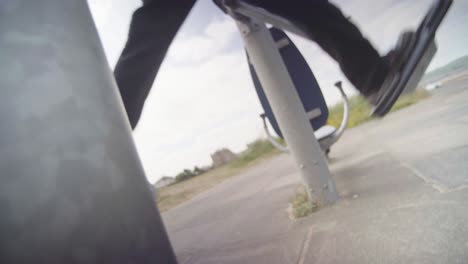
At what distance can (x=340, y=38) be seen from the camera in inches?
45.8

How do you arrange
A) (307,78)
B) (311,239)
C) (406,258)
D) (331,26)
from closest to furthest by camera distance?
(406,258) → (331,26) → (311,239) → (307,78)

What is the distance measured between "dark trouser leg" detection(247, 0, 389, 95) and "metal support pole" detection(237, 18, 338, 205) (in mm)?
498

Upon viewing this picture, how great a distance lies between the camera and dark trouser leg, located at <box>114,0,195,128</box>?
3.96ft

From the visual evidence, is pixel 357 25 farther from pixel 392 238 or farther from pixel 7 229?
pixel 7 229

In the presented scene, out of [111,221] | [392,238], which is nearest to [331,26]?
[392,238]

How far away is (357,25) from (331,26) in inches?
6.5

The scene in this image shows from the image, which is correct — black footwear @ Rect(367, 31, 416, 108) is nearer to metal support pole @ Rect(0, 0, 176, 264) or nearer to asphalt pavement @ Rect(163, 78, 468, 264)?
asphalt pavement @ Rect(163, 78, 468, 264)

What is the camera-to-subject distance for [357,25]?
48.4 inches

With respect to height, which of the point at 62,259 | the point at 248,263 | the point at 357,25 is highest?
the point at 357,25

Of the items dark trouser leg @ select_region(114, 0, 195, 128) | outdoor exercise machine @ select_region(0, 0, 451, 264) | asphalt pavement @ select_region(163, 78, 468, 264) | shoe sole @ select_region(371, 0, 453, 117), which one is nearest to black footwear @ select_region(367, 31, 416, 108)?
shoe sole @ select_region(371, 0, 453, 117)

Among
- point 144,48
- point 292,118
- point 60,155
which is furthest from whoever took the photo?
point 292,118

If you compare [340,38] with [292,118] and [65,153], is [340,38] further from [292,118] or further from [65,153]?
[65,153]

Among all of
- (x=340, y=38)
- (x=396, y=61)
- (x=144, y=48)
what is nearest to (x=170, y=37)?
(x=144, y=48)

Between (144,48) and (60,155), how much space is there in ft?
3.83
